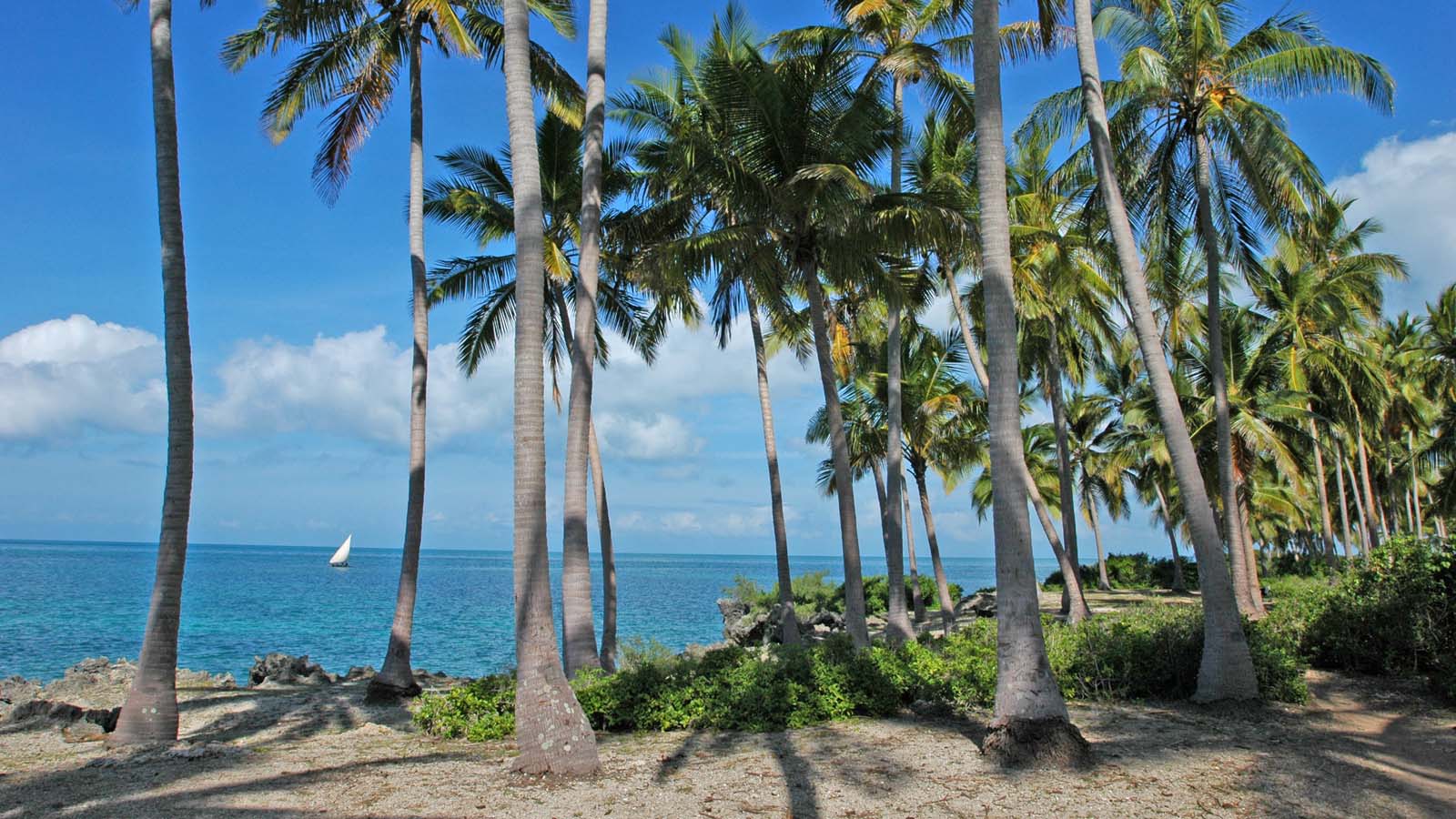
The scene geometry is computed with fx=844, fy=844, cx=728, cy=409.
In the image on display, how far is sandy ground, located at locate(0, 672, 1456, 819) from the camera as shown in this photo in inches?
243

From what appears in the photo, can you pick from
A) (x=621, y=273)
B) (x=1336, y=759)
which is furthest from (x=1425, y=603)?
(x=621, y=273)

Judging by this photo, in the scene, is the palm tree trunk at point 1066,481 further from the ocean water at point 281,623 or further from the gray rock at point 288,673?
the gray rock at point 288,673

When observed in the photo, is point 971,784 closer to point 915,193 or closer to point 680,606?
point 915,193

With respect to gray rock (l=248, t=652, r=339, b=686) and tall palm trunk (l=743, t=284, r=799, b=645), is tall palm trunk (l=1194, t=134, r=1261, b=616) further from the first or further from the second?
gray rock (l=248, t=652, r=339, b=686)

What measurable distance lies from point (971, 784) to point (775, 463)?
11273 millimetres

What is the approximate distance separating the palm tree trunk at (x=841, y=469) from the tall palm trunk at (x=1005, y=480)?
15.8 feet

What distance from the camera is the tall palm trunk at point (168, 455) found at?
859 centimetres

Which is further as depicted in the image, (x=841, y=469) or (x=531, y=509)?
(x=841, y=469)

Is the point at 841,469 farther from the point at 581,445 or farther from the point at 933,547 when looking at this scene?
the point at 933,547

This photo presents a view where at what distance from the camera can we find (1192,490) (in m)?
9.83

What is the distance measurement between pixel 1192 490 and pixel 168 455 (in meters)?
11.4

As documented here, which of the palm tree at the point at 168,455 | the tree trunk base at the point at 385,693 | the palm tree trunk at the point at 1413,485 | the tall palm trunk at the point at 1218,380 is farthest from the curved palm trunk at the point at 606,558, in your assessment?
the palm tree trunk at the point at 1413,485

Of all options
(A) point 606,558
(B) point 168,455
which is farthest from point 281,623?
(B) point 168,455

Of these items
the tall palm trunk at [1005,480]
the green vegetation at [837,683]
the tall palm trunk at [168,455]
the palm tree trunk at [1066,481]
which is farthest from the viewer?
the palm tree trunk at [1066,481]
